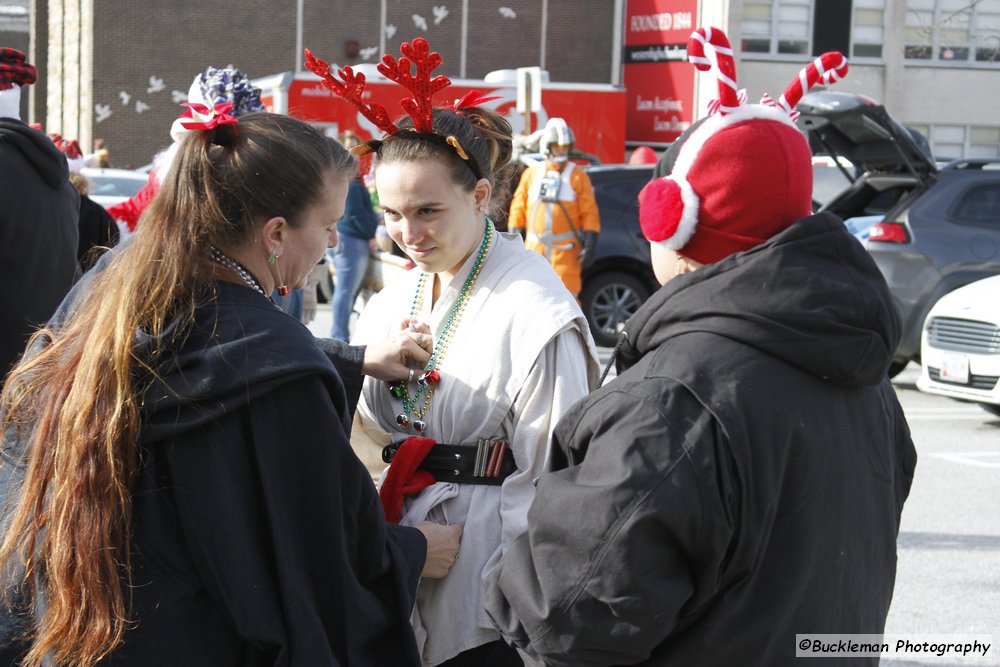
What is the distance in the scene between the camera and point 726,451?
5.66 feet

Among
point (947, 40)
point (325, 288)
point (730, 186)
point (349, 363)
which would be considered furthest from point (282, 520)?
point (947, 40)

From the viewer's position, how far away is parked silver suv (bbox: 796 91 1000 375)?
9414mm

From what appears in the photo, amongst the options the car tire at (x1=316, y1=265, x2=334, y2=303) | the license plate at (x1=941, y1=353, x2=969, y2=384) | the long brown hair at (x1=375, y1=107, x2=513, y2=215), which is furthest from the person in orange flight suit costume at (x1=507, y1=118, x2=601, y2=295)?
the long brown hair at (x1=375, y1=107, x2=513, y2=215)

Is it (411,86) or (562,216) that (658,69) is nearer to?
(562,216)

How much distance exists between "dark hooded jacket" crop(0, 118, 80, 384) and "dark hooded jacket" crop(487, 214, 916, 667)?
2.54m

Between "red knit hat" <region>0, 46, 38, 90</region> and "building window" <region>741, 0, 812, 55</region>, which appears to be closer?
"red knit hat" <region>0, 46, 38, 90</region>

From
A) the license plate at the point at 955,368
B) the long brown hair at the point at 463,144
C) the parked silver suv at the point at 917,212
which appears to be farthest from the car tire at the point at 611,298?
the long brown hair at the point at 463,144

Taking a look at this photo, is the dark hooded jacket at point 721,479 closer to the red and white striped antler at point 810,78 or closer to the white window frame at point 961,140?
the red and white striped antler at point 810,78

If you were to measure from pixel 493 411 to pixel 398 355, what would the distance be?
0.80 ft

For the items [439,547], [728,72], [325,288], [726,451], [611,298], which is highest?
[728,72]

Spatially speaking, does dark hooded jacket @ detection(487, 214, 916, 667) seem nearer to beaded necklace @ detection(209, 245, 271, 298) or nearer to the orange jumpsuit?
beaded necklace @ detection(209, 245, 271, 298)

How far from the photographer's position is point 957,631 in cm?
456

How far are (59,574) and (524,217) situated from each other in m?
8.48

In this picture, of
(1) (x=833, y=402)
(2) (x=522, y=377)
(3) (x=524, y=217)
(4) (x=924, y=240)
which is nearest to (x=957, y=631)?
(2) (x=522, y=377)
